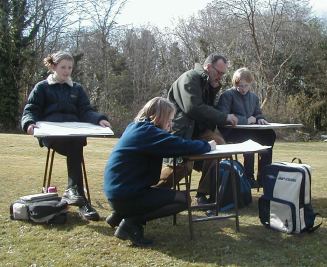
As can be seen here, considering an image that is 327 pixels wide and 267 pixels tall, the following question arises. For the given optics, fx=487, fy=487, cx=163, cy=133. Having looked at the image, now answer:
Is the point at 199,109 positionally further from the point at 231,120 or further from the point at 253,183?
the point at 253,183

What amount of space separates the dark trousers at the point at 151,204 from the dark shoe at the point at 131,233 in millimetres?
55

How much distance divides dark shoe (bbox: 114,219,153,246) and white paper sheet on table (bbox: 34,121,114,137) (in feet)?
2.77

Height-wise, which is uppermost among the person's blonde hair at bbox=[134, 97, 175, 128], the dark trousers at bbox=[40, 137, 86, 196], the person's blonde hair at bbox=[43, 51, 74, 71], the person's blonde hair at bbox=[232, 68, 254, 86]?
the person's blonde hair at bbox=[43, 51, 74, 71]

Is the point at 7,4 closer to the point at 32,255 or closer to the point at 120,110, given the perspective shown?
the point at 120,110

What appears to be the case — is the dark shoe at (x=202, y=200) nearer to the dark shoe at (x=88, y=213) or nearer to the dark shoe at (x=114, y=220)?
the dark shoe at (x=88, y=213)

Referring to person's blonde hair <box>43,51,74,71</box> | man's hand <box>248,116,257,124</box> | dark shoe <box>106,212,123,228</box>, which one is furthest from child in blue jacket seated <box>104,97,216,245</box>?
man's hand <box>248,116,257,124</box>

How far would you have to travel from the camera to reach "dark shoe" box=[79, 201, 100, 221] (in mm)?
4406

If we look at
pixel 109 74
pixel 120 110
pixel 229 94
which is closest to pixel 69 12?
pixel 109 74

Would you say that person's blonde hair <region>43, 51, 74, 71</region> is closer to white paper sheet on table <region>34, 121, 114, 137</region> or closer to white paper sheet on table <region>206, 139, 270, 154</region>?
white paper sheet on table <region>34, 121, 114, 137</region>

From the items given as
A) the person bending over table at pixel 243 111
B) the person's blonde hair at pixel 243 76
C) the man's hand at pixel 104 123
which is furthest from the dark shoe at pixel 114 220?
the person's blonde hair at pixel 243 76

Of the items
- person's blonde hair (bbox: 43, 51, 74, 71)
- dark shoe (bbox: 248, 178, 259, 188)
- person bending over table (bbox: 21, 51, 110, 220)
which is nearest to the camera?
person bending over table (bbox: 21, 51, 110, 220)

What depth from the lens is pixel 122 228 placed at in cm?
388

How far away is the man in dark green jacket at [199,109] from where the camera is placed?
4.84 meters

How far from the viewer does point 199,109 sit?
4840 mm
